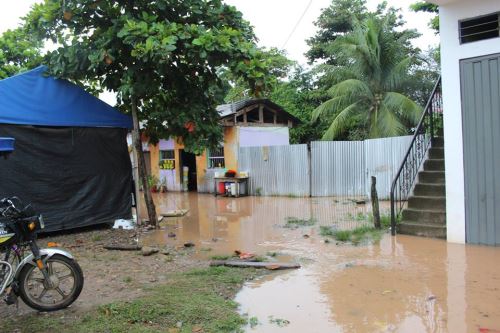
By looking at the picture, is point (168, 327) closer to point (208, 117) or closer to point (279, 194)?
point (208, 117)

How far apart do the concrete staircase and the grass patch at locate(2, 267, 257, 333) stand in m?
4.30

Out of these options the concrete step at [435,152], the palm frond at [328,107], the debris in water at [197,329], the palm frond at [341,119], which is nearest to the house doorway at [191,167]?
the palm frond at [328,107]

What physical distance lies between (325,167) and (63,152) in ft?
29.5

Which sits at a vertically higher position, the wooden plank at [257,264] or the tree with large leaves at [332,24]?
the tree with large leaves at [332,24]

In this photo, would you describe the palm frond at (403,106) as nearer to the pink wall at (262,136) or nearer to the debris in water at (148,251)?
the pink wall at (262,136)

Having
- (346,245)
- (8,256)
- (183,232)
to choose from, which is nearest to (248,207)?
(183,232)

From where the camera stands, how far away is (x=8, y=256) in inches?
183

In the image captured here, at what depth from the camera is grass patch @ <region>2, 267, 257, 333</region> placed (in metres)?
4.29

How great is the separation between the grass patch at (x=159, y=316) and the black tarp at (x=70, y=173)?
5.23m

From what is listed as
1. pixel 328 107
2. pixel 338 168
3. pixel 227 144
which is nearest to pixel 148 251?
pixel 338 168

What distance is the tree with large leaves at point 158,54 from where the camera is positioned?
861cm

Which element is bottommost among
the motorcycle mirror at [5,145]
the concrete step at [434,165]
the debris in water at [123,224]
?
the debris in water at [123,224]

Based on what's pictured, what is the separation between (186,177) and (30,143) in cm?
1217

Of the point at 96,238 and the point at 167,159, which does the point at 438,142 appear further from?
the point at 167,159
